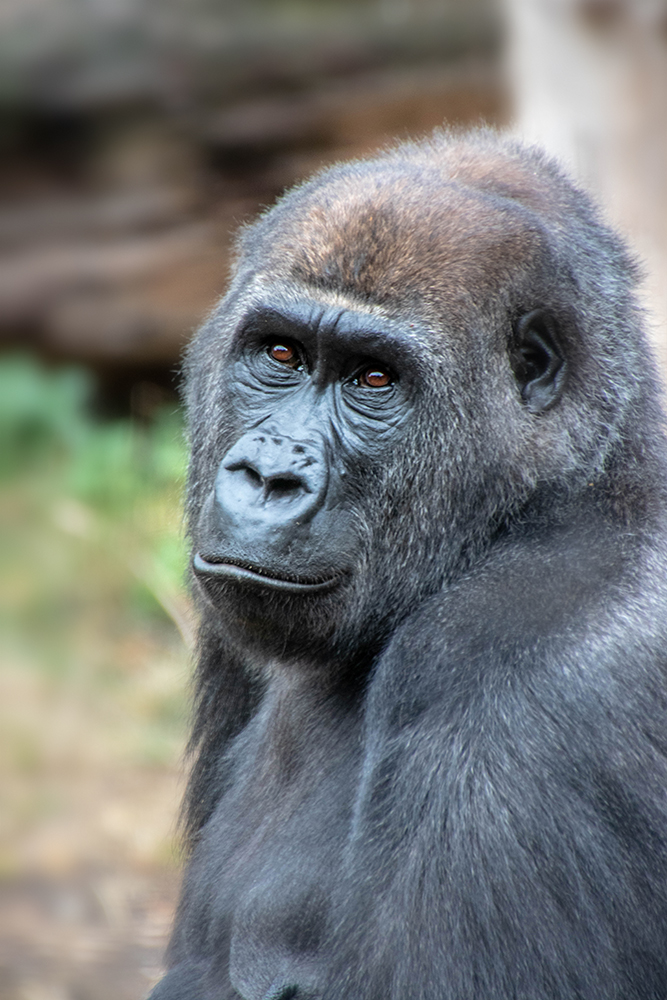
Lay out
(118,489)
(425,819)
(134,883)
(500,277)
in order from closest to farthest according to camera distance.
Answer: (425,819) < (500,277) < (134,883) < (118,489)

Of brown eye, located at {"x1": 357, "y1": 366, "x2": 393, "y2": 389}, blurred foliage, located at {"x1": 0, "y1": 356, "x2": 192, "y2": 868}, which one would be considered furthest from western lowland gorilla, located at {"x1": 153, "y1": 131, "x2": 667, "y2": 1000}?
blurred foliage, located at {"x1": 0, "y1": 356, "x2": 192, "y2": 868}

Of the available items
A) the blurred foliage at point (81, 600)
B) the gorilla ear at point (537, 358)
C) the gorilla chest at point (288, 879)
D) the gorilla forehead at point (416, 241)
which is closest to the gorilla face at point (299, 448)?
the gorilla forehead at point (416, 241)

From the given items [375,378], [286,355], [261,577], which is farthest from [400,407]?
[261,577]

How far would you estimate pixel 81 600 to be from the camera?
974cm

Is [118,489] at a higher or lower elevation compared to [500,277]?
lower

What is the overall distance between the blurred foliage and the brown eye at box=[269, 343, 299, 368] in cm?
340

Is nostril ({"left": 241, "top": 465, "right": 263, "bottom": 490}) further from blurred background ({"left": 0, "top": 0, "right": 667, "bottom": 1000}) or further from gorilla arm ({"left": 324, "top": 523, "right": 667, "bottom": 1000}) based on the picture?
blurred background ({"left": 0, "top": 0, "right": 667, "bottom": 1000})

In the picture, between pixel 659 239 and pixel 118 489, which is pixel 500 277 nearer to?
pixel 659 239

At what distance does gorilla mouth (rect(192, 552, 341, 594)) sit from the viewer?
3.23m

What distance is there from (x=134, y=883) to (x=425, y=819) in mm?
4417

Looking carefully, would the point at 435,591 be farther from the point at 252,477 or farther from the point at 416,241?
the point at 416,241

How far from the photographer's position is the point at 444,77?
11859 millimetres

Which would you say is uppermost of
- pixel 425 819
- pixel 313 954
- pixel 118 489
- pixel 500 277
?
pixel 500 277

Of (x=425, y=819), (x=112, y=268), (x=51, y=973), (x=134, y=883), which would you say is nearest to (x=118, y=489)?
(x=112, y=268)
